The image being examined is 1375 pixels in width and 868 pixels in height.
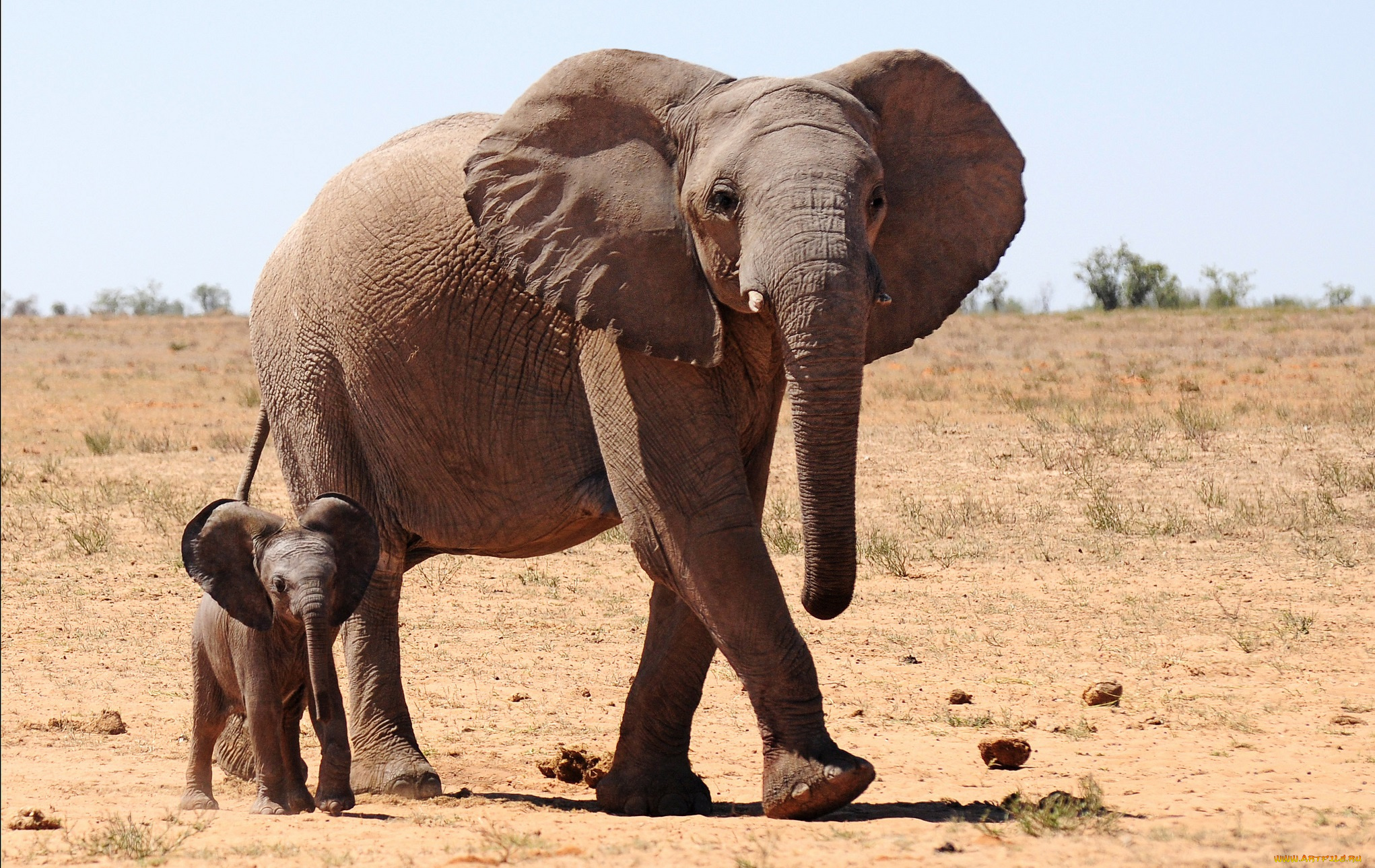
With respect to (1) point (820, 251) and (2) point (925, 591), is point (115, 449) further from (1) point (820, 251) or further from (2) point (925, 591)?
(1) point (820, 251)

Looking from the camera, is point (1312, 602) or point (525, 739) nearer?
point (525, 739)

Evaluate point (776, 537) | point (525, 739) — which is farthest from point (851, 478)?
point (776, 537)

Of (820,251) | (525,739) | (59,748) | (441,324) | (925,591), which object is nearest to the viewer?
(820,251)

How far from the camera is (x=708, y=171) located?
16.9ft

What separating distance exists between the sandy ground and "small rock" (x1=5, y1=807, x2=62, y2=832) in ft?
0.49

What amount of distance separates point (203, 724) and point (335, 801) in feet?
2.75

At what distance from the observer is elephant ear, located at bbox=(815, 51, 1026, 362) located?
566cm

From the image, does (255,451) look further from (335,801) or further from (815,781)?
(815,781)

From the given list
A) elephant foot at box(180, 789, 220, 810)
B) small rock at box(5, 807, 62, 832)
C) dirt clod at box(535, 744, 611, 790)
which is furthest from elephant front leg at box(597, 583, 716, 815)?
small rock at box(5, 807, 62, 832)

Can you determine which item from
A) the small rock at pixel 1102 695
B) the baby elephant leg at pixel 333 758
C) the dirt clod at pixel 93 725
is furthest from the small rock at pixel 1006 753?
the dirt clod at pixel 93 725

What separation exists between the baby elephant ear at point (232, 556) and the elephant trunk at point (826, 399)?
2.02 m

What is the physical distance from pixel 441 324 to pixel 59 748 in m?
2.64

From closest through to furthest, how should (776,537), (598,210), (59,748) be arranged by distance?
(598,210) < (59,748) < (776,537)

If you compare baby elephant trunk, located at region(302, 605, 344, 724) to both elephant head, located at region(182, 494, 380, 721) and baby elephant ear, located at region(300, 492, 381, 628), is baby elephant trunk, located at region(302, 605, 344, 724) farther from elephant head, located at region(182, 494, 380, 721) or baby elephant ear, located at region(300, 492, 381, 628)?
baby elephant ear, located at region(300, 492, 381, 628)
